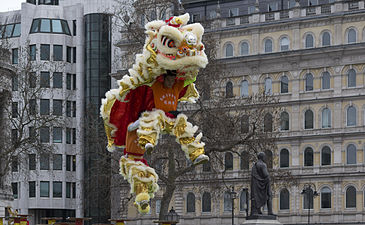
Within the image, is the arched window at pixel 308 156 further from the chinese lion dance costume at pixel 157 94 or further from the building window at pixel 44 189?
the chinese lion dance costume at pixel 157 94

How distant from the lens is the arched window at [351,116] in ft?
205

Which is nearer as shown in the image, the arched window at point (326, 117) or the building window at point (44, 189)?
the arched window at point (326, 117)

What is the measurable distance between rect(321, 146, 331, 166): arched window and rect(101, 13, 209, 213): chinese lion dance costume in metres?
50.8

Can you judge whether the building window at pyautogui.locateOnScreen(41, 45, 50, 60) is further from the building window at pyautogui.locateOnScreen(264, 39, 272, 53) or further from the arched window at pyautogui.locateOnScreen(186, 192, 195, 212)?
the building window at pyautogui.locateOnScreen(264, 39, 272, 53)

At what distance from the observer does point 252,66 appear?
217ft

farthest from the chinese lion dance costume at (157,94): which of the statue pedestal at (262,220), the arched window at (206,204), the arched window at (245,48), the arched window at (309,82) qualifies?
the arched window at (206,204)

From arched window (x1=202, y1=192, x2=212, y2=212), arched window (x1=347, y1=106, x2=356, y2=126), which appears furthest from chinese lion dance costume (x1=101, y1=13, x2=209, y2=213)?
arched window (x1=202, y1=192, x2=212, y2=212)

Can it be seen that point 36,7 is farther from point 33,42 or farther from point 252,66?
point 252,66

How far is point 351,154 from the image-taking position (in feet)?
205

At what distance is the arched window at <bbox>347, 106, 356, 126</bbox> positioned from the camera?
205ft

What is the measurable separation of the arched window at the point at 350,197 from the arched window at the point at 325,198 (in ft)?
4.37

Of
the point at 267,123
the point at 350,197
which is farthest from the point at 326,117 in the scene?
the point at 267,123

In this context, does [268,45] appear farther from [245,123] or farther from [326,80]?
[245,123]

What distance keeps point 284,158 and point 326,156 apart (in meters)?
3.34
